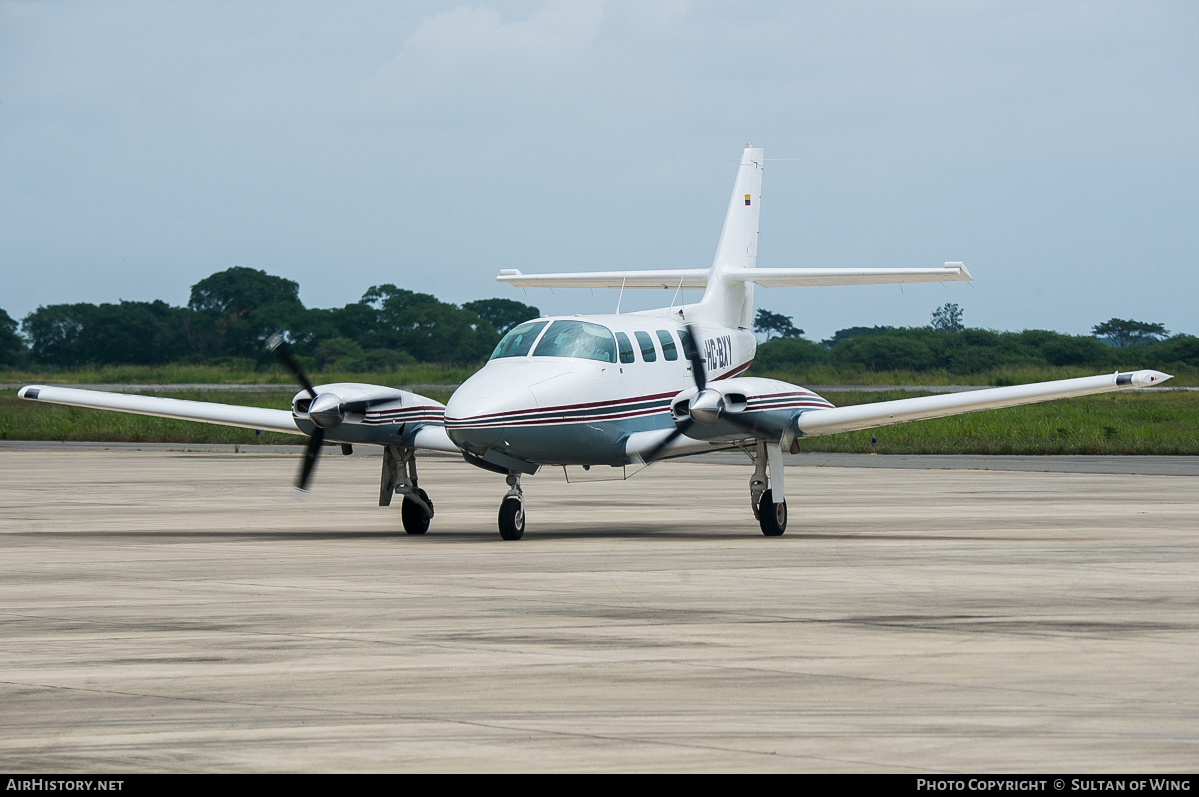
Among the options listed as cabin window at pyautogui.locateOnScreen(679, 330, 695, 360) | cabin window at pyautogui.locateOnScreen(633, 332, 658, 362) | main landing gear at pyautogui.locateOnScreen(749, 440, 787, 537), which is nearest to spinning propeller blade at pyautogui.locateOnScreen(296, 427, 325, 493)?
cabin window at pyautogui.locateOnScreen(633, 332, 658, 362)

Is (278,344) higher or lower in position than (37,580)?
higher

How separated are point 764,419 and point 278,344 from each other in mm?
6817

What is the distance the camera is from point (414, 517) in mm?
19750

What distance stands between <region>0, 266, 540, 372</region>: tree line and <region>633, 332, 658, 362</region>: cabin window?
69281 millimetres

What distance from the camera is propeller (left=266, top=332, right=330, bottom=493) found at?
19.0 metres

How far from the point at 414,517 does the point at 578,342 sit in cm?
358

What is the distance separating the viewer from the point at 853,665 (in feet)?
29.2

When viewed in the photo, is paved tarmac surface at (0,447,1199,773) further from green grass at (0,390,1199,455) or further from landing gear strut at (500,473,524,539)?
green grass at (0,390,1199,455)

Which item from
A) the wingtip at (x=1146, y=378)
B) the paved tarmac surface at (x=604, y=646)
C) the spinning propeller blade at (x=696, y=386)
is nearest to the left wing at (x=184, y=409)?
the paved tarmac surface at (x=604, y=646)

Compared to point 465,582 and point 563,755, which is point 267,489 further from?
point 563,755

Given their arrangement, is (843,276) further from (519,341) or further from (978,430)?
(978,430)
